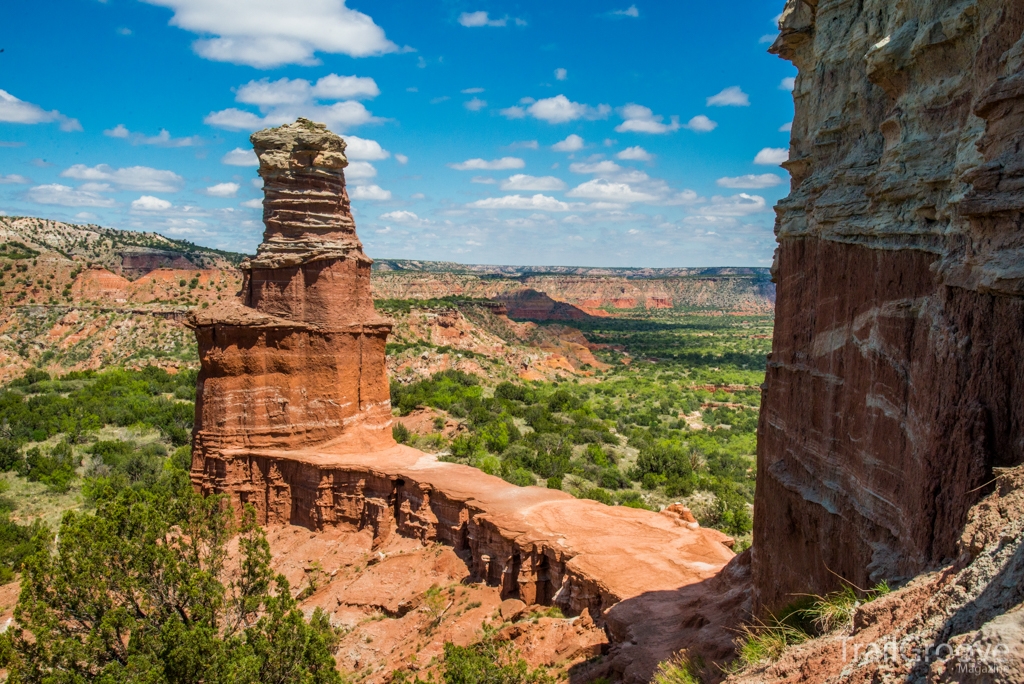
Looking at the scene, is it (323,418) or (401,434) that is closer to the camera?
(323,418)

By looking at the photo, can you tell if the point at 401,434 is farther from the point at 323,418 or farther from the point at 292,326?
the point at 292,326

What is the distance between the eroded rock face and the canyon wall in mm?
14704

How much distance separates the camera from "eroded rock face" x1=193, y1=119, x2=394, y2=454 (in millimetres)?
20891

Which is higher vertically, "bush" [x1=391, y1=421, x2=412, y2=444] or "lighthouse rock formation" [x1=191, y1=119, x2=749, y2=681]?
"lighthouse rock formation" [x1=191, y1=119, x2=749, y2=681]

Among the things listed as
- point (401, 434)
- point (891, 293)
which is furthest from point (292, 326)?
point (891, 293)

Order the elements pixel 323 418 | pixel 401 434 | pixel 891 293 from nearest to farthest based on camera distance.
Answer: pixel 891 293
pixel 323 418
pixel 401 434

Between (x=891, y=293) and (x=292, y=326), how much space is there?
699 inches

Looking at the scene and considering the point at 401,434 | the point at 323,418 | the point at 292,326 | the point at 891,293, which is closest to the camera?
the point at 891,293

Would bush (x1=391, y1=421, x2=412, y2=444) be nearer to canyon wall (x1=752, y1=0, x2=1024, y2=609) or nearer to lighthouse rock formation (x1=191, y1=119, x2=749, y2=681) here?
lighthouse rock formation (x1=191, y1=119, x2=749, y2=681)

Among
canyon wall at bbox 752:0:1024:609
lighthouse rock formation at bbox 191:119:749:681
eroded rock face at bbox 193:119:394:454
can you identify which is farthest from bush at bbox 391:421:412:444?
canyon wall at bbox 752:0:1024:609

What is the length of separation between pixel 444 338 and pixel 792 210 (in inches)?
2042

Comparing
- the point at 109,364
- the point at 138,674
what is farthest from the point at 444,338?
the point at 138,674

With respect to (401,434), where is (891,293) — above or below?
above

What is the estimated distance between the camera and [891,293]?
24.4ft
